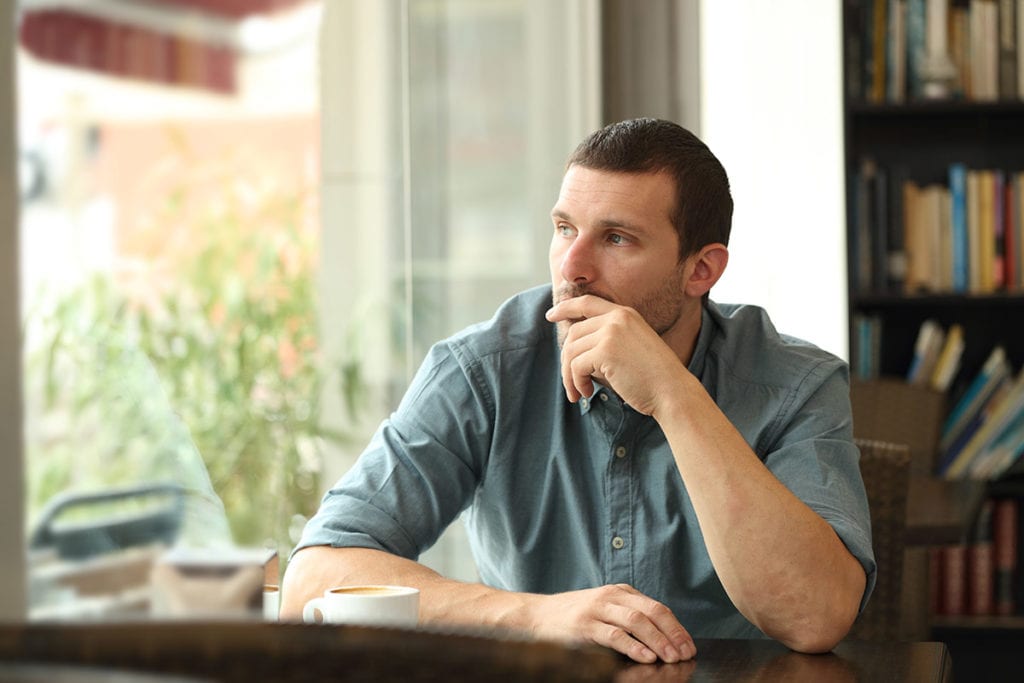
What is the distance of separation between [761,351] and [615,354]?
0.25m

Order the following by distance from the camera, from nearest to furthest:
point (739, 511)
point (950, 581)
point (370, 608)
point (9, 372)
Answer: point (9, 372) < point (370, 608) < point (739, 511) < point (950, 581)

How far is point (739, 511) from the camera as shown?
137 cm

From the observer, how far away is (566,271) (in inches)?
60.3

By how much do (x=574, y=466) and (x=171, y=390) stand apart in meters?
0.55

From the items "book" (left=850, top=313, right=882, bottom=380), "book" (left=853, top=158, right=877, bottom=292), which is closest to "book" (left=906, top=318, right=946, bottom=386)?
"book" (left=850, top=313, right=882, bottom=380)

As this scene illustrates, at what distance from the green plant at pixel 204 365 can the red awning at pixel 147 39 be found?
134 mm

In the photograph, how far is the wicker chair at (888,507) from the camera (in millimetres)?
1732

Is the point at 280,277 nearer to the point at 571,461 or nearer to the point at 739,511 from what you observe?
the point at 571,461

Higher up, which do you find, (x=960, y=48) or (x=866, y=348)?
(x=960, y=48)

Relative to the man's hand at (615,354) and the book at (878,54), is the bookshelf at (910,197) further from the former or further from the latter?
the man's hand at (615,354)

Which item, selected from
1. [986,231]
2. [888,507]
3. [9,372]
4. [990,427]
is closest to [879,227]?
[986,231]

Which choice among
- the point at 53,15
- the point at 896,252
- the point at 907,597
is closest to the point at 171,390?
the point at 53,15

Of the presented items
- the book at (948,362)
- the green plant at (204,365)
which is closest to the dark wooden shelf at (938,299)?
the book at (948,362)


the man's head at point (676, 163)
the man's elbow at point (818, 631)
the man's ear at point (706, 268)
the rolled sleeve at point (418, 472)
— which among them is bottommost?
the man's elbow at point (818, 631)
